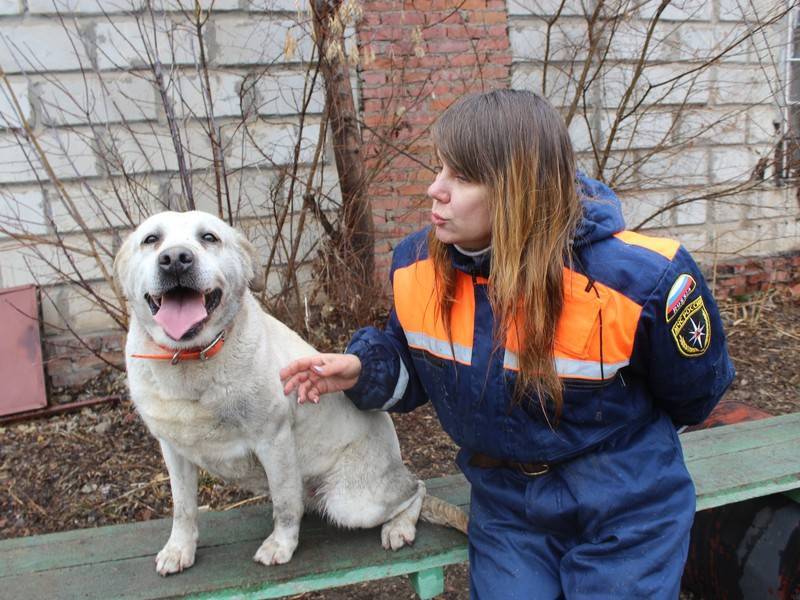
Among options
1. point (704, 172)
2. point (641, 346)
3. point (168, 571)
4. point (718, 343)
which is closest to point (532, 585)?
point (641, 346)

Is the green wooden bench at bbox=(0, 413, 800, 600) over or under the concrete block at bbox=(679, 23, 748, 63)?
under

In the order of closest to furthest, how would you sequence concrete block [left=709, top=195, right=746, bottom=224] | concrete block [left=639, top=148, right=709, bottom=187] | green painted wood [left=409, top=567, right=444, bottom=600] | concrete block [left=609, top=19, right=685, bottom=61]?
1. green painted wood [left=409, top=567, right=444, bottom=600]
2. concrete block [left=609, top=19, right=685, bottom=61]
3. concrete block [left=639, top=148, right=709, bottom=187]
4. concrete block [left=709, top=195, right=746, bottom=224]

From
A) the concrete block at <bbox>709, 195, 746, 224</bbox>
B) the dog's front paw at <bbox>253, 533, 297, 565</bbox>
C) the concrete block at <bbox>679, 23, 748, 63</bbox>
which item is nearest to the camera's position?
the dog's front paw at <bbox>253, 533, 297, 565</bbox>

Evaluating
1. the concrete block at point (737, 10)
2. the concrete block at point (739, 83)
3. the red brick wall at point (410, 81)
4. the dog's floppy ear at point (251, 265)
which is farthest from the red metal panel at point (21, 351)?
the concrete block at point (737, 10)

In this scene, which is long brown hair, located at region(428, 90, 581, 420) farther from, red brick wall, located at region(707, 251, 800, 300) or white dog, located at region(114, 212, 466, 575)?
red brick wall, located at region(707, 251, 800, 300)

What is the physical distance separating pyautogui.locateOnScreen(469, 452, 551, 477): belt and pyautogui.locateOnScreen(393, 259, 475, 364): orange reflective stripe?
1.05 feet

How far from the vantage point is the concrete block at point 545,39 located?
4879 millimetres

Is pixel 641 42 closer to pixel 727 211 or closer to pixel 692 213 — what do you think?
pixel 692 213

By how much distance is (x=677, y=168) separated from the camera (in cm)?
555

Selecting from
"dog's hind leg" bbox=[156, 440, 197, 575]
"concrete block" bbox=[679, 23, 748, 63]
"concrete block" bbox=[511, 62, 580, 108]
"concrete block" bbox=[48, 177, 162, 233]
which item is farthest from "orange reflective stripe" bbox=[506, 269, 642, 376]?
"concrete block" bbox=[679, 23, 748, 63]

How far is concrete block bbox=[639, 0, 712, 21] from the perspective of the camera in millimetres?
5105

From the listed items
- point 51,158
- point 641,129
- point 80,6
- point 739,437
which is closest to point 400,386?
point 739,437

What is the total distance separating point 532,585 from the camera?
6.22 ft

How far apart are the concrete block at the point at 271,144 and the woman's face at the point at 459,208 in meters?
2.76
